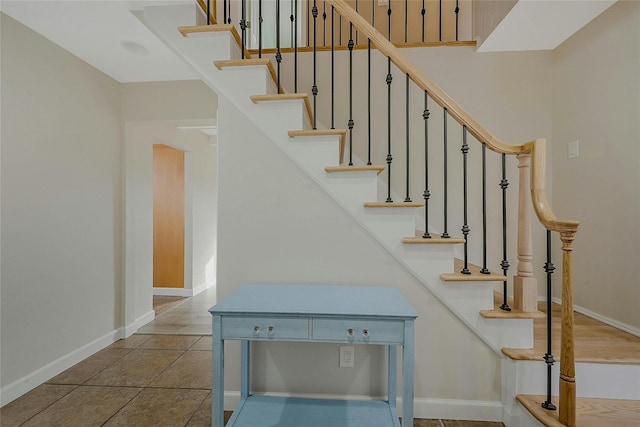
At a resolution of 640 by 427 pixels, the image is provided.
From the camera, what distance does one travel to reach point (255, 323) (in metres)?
1.46

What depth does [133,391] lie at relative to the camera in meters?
2.19

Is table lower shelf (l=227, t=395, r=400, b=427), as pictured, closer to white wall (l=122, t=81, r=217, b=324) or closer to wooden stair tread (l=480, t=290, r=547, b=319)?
wooden stair tread (l=480, t=290, r=547, b=319)

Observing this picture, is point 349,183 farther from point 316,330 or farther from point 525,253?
point 525,253

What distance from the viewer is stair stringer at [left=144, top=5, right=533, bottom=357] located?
1829 millimetres

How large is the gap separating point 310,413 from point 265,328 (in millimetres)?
618

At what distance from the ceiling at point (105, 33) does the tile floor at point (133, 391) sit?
2097mm

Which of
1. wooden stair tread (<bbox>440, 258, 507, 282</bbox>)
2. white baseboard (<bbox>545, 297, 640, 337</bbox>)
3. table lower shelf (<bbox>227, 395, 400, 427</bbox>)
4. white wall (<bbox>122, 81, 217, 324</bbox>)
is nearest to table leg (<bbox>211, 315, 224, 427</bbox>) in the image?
table lower shelf (<bbox>227, 395, 400, 427</bbox>)

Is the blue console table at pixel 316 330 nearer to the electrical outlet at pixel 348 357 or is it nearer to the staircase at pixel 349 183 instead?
the electrical outlet at pixel 348 357

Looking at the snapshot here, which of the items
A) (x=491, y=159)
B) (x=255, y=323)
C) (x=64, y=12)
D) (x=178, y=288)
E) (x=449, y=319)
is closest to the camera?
(x=255, y=323)

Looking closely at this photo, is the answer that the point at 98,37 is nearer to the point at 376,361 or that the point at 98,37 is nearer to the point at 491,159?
the point at 376,361

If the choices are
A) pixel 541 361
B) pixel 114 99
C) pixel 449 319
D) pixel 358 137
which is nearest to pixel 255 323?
pixel 449 319

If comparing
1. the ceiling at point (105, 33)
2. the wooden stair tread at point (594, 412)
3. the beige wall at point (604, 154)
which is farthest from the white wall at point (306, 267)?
the beige wall at point (604, 154)

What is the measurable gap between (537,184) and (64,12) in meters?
2.95

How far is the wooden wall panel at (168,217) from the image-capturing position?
189 inches
